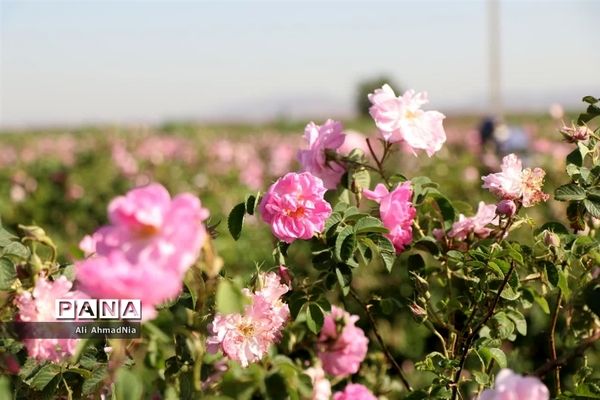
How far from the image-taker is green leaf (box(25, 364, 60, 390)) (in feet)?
4.31

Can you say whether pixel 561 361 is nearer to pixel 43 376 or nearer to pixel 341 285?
pixel 341 285

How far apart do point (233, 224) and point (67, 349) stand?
34 centimetres

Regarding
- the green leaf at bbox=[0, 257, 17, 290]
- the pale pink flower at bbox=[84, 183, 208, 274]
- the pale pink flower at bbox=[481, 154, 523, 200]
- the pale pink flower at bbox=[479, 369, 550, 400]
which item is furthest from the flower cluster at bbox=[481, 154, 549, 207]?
the green leaf at bbox=[0, 257, 17, 290]

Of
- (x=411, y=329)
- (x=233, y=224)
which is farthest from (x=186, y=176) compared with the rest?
(x=233, y=224)

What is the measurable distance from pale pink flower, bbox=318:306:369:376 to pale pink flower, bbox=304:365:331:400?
10 centimetres

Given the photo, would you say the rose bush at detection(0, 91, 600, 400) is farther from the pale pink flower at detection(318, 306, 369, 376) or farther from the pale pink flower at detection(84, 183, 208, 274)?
the pale pink flower at detection(84, 183, 208, 274)

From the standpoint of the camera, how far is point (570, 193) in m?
1.40

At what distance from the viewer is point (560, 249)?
1375 millimetres

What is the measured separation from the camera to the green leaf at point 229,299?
94cm

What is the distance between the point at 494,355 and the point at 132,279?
0.73 m

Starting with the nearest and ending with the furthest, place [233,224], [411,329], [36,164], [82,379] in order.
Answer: [82,379], [233,224], [411,329], [36,164]

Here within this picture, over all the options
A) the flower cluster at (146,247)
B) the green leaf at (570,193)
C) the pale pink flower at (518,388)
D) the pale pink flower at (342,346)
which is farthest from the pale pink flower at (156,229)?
the pale pink flower at (342,346)

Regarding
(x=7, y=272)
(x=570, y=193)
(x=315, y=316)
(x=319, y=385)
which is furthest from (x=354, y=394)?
(x=7, y=272)

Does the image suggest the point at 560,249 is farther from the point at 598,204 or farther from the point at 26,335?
the point at 26,335
